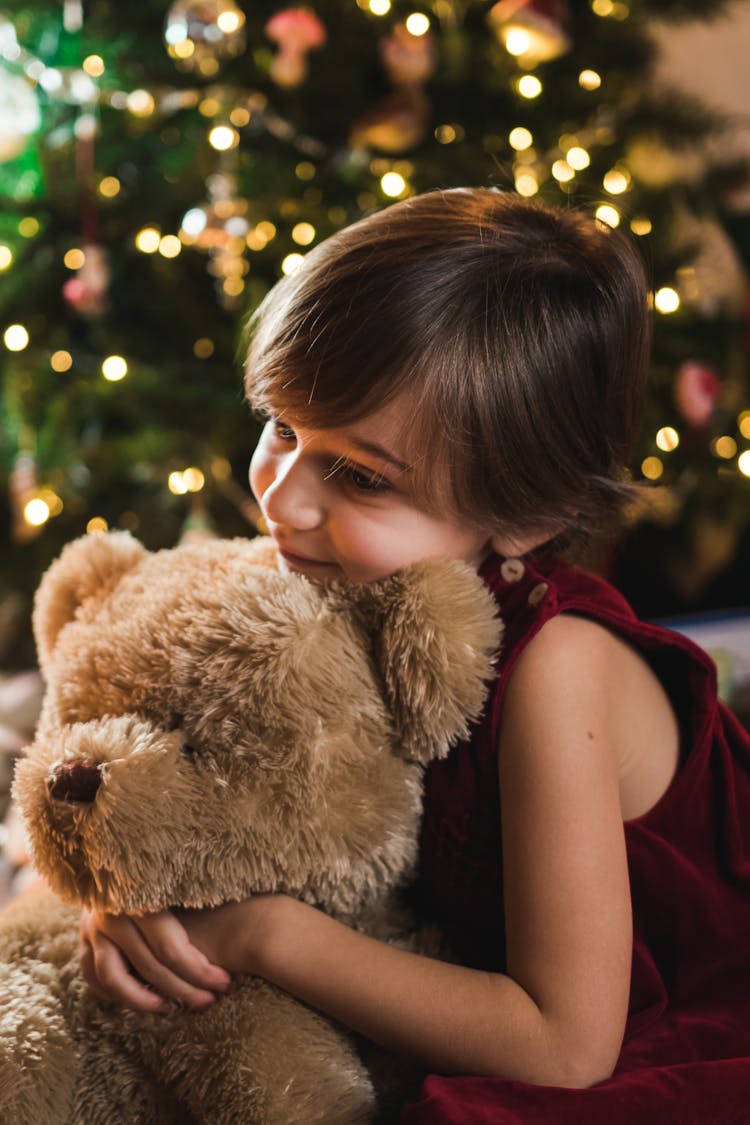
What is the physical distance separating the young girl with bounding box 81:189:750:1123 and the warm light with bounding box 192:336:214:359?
92 centimetres

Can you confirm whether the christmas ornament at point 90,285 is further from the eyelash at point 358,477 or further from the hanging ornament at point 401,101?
the eyelash at point 358,477

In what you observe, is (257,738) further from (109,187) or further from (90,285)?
(109,187)

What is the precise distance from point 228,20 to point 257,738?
1140 mm

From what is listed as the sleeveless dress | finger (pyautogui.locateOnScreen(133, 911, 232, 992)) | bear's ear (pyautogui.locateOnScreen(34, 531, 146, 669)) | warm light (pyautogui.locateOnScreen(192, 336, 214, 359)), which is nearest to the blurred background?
warm light (pyautogui.locateOnScreen(192, 336, 214, 359))

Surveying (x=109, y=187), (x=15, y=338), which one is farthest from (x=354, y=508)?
(x=109, y=187)

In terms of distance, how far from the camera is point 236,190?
150 cm

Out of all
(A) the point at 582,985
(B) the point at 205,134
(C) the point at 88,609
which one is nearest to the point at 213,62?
(B) the point at 205,134

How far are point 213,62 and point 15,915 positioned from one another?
132cm

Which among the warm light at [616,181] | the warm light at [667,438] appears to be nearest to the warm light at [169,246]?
the warm light at [616,181]

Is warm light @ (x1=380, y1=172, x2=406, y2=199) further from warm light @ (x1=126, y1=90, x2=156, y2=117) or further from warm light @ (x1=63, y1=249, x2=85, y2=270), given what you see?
warm light @ (x1=63, y1=249, x2=85, y2=270)

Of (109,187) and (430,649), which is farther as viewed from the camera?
(109,187)

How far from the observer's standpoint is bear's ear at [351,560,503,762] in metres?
0.61

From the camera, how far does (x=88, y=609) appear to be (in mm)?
710

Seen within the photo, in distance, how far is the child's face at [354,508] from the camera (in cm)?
69
